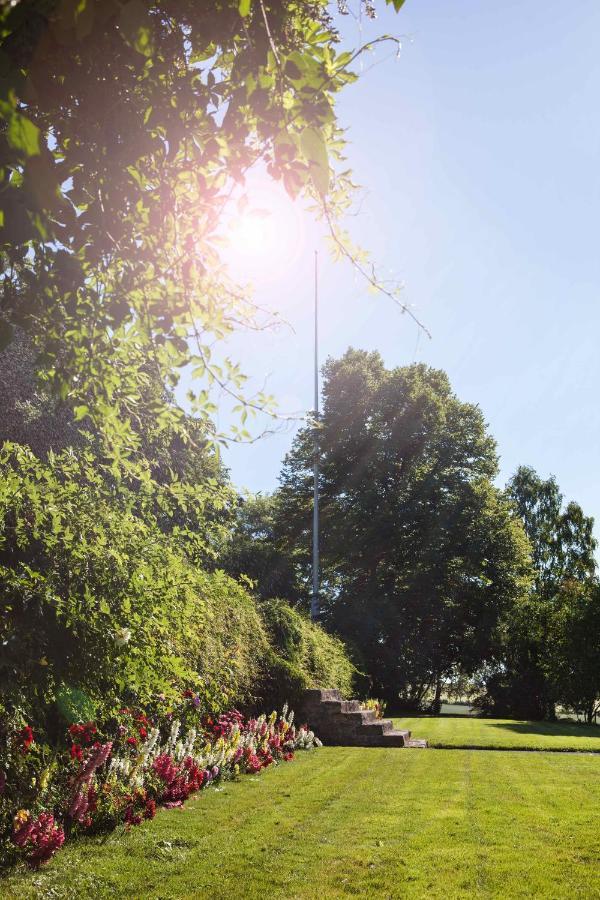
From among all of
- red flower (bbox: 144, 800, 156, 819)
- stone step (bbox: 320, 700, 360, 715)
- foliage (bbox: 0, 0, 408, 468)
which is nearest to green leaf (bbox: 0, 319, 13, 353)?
foliage (bbox: 0, 0, 408, 468)

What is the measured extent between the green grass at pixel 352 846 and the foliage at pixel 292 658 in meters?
3.28

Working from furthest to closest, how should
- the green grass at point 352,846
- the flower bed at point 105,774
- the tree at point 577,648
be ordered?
the tree at point 577,648 → the flower bed at point 105,774 → the green grass at point 352,846

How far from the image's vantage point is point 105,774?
6012 millimetres

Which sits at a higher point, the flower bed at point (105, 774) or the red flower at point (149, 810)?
the flower bed at point (105, 774)

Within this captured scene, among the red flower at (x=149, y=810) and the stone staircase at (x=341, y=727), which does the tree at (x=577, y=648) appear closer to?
the stone staircase at (x=341, y=727)

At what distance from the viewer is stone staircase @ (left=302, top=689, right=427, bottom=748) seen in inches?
489

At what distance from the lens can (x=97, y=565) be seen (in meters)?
5.64

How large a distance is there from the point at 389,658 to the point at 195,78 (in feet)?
84.6

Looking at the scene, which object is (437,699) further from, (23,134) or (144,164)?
(23,134)

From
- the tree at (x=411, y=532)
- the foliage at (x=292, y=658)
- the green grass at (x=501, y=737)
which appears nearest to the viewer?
the foliage at (x=292, y=658)

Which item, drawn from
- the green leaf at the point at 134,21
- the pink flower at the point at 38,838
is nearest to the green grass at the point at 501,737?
the pink flower at the point at 38,838

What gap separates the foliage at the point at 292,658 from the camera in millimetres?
11750

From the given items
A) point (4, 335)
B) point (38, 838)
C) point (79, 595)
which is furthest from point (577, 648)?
point (4, 335)

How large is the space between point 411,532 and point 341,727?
16581 mm
